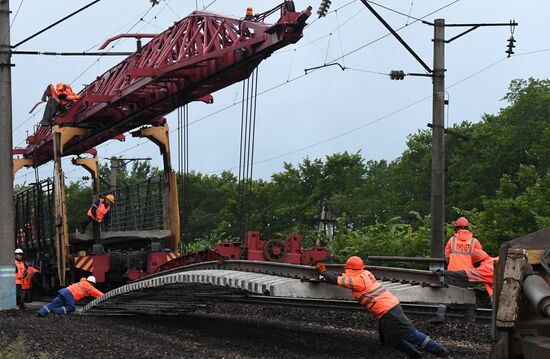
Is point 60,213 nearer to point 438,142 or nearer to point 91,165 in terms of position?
point 91,165

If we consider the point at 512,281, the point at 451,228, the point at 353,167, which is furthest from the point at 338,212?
the point at 512,281

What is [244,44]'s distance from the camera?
58.9ft

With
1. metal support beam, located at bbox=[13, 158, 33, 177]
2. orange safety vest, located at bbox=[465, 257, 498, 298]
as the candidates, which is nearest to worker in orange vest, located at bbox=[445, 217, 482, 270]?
orange safety vest, located at bbox=[465, 257, 498, 298]

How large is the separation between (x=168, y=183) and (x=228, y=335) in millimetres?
7470

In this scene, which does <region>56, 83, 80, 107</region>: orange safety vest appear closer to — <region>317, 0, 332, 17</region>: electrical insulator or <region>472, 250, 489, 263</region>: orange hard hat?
<region>317, 0, 332, 17</region>: electrical insulator

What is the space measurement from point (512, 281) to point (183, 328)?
11455 mm

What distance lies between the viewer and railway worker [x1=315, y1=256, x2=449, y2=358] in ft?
34.9

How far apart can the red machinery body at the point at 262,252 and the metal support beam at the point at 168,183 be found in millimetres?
3273

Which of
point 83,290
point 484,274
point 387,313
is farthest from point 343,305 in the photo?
point 387,313

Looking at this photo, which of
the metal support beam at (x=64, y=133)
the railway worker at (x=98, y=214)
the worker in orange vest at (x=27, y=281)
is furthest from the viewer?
the worker in orange vest at (x=27, y=281)

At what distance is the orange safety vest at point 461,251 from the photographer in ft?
44.5

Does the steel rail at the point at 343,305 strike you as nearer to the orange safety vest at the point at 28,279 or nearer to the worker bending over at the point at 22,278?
the worker bending over at the point at 22,278

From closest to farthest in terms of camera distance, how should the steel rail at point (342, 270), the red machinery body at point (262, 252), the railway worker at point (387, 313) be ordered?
the railway worker at point (387, 313), the steel rail at point (342, 270), the red machinery body at point (262, 252)

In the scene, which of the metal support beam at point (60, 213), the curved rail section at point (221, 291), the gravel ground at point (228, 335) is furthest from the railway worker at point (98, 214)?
the gravel ground at point (228, 335)
